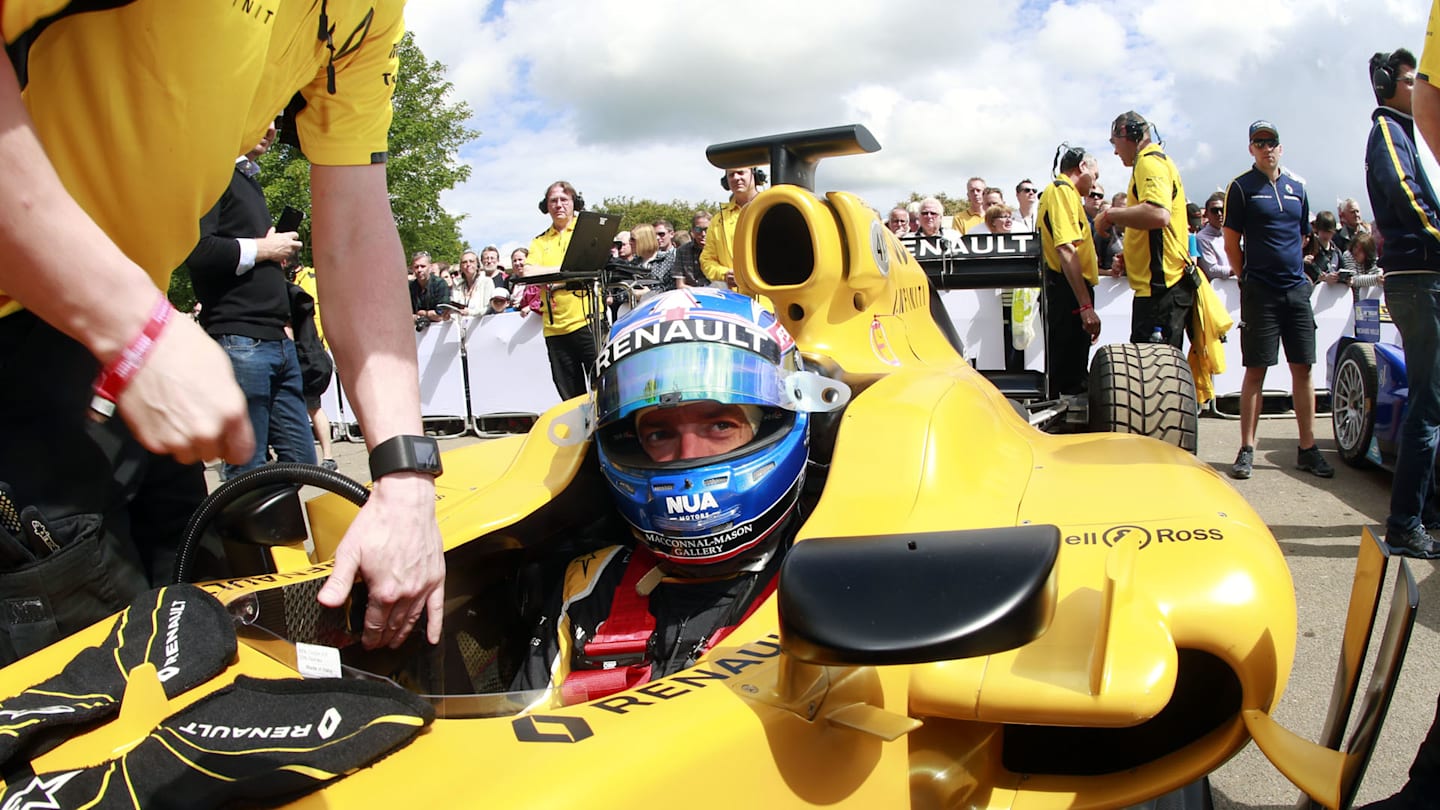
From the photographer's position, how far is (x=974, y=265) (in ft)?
16.2

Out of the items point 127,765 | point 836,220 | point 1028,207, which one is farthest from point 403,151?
point 127,765

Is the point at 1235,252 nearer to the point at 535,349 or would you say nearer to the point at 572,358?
the point at 572,358

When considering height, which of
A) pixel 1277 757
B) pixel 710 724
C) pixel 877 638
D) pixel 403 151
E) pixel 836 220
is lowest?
pixel 1277 757

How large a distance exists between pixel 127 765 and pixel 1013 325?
788 centimetres

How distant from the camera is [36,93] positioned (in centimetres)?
126

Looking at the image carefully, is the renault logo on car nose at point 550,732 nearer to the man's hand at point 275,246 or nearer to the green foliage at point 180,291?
the man's hand at point 275,246

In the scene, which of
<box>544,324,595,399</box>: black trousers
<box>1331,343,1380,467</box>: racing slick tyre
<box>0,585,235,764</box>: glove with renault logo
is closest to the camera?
<box>0,585,235,764</box>: glove with renault logo

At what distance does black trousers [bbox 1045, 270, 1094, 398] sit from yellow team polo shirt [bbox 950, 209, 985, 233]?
2.40 m

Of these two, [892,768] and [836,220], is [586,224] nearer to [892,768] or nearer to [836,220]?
[836,220]

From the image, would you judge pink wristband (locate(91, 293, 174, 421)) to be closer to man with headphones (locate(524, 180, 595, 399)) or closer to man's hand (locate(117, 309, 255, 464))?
man's hand (locate(117, 309, 255, 464))

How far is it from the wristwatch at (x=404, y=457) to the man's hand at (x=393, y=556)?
0.04 ft

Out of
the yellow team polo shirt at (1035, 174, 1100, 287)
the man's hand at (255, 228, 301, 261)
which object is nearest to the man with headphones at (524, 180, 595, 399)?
the man's hand at (255, 228, 301, 261)

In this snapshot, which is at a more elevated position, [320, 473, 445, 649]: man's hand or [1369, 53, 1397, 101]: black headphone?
[1369, 53, 1397, 101]: black headphone

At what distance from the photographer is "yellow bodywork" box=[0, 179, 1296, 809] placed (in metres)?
1.00
